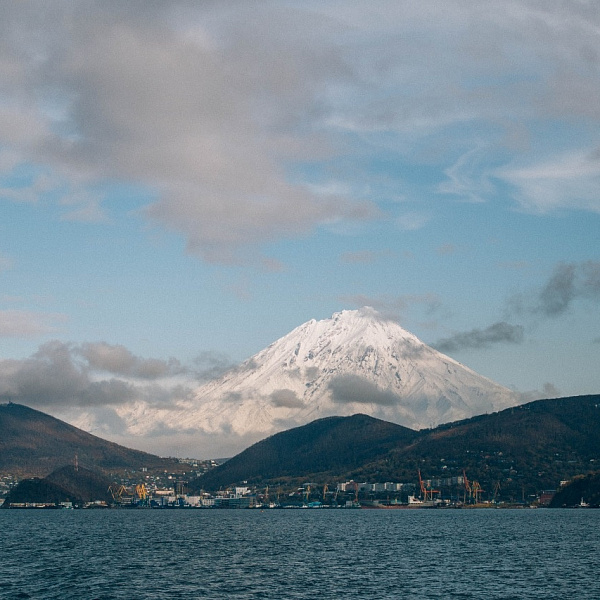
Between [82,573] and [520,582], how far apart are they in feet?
196

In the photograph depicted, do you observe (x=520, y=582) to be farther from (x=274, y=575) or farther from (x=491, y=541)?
(x=491, y=541)

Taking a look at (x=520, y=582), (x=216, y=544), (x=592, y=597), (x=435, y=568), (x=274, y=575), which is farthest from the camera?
(x=216, y=544)

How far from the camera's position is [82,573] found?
12362cm

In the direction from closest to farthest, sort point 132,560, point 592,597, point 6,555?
point 592,597 → point 132,560 → point 6,555

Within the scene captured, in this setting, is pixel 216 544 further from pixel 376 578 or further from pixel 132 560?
pixel 376 578

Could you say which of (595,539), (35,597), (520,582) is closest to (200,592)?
(35,597)

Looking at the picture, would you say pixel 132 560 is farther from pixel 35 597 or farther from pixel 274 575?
pixel 35 597

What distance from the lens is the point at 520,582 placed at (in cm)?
11225

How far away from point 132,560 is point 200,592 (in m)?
42.9

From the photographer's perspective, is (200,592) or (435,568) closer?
(200,592)

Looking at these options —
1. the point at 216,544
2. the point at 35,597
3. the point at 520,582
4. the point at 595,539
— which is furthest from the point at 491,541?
the point at 35,597

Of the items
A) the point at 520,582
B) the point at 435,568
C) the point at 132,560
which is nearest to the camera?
the point at 520,582

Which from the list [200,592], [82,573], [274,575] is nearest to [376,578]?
[274,575]

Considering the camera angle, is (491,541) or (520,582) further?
(491,541)
